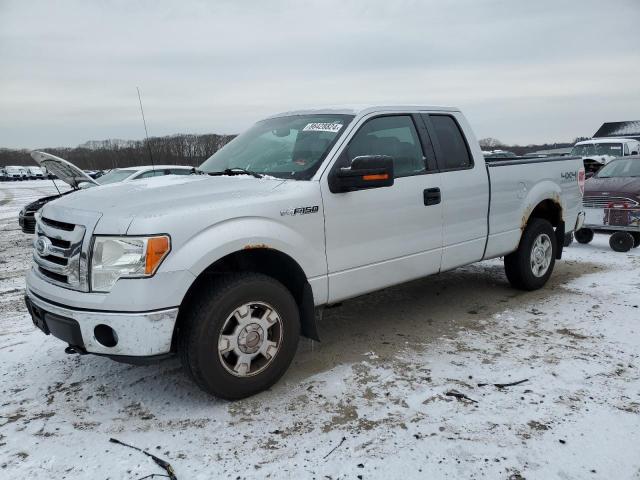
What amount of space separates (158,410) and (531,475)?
220 centimetres

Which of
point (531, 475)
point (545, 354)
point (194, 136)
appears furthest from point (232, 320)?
point (194, 136)

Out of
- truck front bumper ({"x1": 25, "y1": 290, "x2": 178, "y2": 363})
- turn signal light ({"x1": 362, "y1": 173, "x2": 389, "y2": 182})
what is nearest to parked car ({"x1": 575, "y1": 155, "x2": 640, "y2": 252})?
turn signal light ({"x1": 362, "y1": 173, "x2": 389, "y2": 182})

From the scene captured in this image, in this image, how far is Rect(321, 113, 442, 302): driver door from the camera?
3613mm

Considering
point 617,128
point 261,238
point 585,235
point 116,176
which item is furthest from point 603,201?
point 617,128

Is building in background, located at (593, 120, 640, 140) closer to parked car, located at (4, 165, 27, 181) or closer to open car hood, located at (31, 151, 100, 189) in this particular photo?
open car hood, located at (31, 151, 100, 189)

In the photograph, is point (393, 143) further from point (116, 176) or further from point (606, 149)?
point (606, 149)

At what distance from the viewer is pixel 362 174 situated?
3.44m

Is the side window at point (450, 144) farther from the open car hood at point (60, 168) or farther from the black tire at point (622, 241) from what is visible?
the black tire at point (622, 241)

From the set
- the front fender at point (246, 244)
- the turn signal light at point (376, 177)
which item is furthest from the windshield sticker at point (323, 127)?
the front fender at point (246, 244)

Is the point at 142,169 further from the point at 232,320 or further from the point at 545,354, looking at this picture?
the point at 545,354

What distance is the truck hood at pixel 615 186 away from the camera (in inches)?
320

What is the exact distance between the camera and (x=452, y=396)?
3.22 metres

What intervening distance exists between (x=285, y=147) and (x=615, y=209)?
6554mm

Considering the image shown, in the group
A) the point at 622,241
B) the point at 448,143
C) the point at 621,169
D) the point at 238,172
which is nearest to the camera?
the point at 238,172
